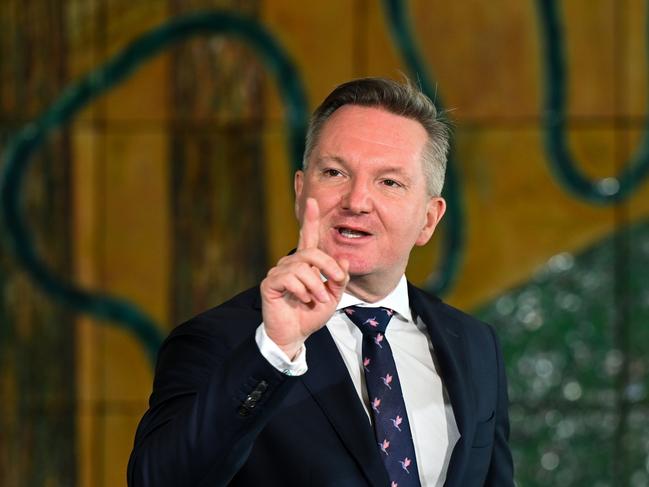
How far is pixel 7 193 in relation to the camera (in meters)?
4.81

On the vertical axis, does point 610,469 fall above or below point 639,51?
below

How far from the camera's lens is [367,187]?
1.91 m

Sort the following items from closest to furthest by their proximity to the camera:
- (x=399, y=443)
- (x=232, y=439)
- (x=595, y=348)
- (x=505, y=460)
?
(x=232, y=439), (x=399, y=443), (x=505, y=460), (x=595, y=348)

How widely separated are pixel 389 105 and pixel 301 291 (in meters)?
0.58

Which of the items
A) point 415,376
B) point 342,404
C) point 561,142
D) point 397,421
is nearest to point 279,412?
point 342,404

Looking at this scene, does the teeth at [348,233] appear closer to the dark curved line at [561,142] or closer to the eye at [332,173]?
the eye at [332,173]

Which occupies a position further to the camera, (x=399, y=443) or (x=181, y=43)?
(x=181, y=43)

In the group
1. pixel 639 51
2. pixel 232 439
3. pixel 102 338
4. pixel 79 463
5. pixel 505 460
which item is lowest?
pixel 79 463

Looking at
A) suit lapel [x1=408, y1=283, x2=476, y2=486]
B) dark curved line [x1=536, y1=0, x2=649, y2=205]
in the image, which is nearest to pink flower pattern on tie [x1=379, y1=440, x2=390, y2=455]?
suit lapel [x1=408, y1=283, x2=476, y2=486]

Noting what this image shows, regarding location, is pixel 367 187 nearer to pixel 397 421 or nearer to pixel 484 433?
pixel 397 421

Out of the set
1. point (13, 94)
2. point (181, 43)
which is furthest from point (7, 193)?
point (181, 43)

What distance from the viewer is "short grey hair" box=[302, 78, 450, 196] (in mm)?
2023

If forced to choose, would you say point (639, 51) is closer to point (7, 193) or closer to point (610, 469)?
point (610, 469)

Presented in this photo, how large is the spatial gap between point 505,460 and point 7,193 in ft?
10.3
